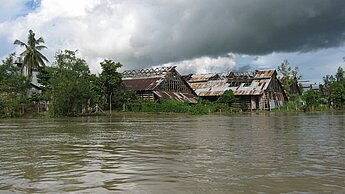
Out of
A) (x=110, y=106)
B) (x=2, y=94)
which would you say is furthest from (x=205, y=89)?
(x=2, y=94)

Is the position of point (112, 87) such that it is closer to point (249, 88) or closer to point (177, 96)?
point (177, 96)

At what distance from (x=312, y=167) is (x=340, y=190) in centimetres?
194

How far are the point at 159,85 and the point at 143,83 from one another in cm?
307

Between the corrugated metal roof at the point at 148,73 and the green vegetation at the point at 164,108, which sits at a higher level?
the corrugated metal roof at the point at 148,73

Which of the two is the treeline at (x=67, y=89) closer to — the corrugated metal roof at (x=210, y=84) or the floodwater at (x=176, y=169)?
the corrugated metal roof at (x=210, y=84)

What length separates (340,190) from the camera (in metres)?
5.24

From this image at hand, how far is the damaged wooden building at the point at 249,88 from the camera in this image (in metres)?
63.2

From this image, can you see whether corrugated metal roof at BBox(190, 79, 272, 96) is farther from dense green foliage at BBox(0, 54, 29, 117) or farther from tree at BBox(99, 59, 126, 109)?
dense green foliage at BBox(0, 54, 29, 117)

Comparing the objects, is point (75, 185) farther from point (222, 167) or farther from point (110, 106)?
point (110, 106)

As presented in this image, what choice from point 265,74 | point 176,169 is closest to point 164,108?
point 265,74

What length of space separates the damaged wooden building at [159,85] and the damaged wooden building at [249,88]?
5489 millimetres

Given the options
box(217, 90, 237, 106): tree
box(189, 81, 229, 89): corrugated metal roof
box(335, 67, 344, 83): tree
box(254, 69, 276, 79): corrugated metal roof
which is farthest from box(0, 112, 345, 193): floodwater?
box(335, 67, 344, 83): tree

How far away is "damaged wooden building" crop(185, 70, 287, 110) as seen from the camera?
207 ft

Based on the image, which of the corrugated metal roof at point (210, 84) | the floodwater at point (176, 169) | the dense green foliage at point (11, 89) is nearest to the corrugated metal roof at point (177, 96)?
the corrugated metal roof at point (210, 84)
